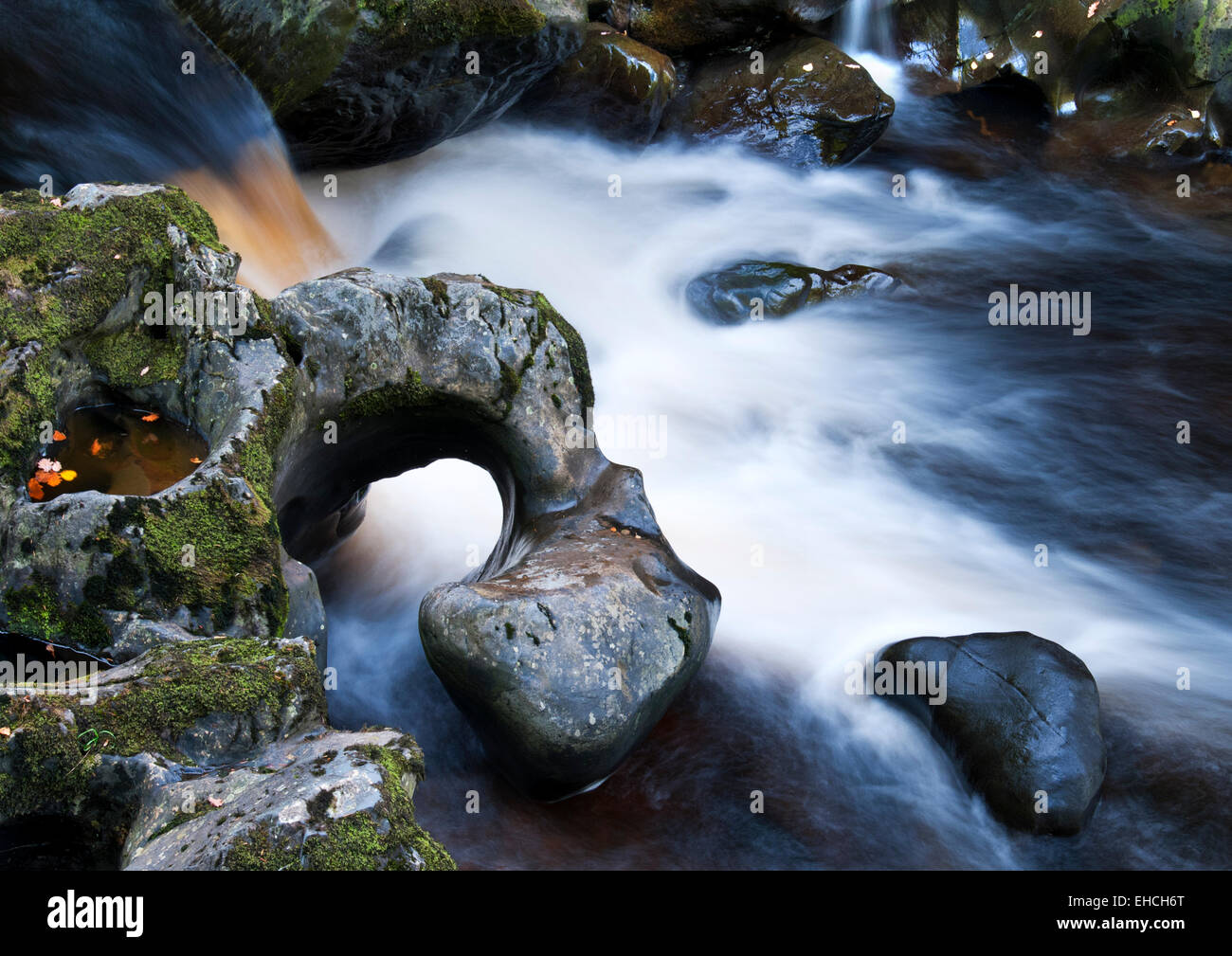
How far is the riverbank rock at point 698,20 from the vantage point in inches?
442

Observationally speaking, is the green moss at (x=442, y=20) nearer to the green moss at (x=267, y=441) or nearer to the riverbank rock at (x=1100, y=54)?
the green moss at (x=267, y=441)

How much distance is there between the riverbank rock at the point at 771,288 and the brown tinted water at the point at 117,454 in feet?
20.4

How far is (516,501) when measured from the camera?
235 inches

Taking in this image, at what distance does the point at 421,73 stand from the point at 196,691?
6022 millimetres

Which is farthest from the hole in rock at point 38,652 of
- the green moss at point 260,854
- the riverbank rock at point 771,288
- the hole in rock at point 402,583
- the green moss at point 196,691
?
the riverbank rock at point 771,288

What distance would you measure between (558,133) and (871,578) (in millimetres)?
5986

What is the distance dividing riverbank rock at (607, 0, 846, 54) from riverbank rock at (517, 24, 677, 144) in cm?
44

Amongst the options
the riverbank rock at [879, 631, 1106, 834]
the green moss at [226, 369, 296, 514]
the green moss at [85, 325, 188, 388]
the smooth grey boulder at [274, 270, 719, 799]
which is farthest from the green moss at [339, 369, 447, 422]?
the riverbank rock at [879, 631, 1106, 834]

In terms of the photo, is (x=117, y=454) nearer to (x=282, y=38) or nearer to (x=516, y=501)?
(x=516, y=501)

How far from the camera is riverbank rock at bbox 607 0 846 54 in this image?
11.2 metres

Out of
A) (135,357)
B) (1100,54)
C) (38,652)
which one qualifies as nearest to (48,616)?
(38,652)

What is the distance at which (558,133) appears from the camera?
35.0ft

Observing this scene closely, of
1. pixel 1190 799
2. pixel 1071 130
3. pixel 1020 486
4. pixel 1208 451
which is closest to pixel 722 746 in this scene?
pixel 1190 799

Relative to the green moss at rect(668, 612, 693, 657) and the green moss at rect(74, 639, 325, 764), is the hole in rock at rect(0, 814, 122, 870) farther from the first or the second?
the green moss at rect(668, 612, 693, 657)
